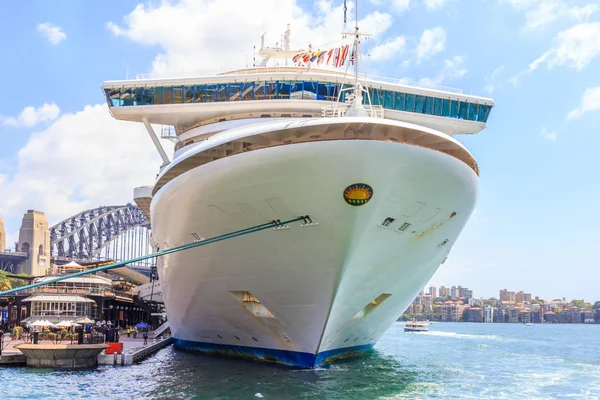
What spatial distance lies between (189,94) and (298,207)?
9.52m

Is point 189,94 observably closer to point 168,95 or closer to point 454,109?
point 168,95

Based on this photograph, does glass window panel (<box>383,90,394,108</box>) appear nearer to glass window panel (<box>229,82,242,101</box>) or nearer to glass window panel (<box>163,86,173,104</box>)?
glass window panel (<box>229,82,242,101</box>)

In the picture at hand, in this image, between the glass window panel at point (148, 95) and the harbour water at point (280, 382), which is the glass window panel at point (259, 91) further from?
the harbour water at point (280, 382)

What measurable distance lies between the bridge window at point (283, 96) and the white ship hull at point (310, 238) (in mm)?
4827

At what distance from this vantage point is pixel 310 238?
17.0 meters

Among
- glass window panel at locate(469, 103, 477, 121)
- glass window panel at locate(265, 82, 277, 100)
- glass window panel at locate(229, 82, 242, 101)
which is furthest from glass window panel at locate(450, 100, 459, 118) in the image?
glass window panel at locate(229, 82, 242, 101)

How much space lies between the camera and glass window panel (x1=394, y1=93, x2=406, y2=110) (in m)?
25.0

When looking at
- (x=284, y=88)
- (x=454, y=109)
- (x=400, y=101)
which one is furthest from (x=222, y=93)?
(x=454, y=109)

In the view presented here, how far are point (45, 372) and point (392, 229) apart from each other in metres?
13.5

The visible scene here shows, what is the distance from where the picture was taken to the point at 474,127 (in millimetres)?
26172

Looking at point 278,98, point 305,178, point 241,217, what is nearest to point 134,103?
point 278,98

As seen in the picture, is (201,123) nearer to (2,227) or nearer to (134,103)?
(134,103)

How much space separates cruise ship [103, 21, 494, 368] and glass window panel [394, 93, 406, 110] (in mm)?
858

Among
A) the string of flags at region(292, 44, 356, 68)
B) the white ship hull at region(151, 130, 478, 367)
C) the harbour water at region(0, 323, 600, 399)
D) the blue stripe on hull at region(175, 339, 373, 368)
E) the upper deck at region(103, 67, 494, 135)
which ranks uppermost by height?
the string of flags at region(292, 44, 356, 68)
